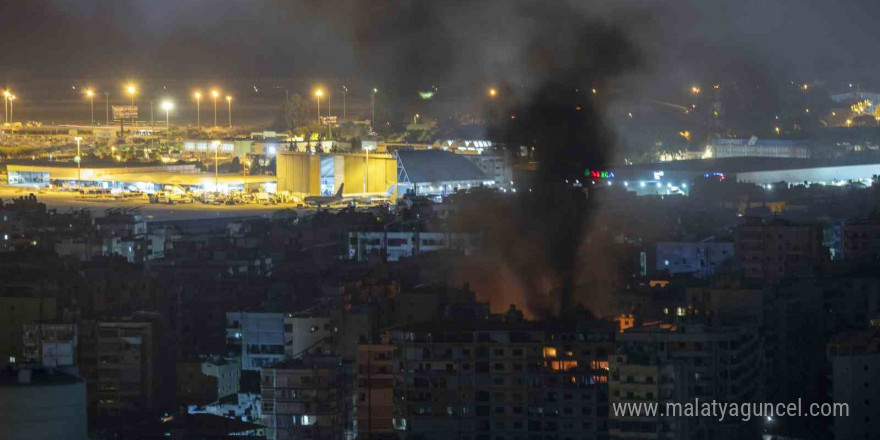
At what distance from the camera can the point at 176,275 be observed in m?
16.3

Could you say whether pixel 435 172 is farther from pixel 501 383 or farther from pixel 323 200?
pixel 501 383

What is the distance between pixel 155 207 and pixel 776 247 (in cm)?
889

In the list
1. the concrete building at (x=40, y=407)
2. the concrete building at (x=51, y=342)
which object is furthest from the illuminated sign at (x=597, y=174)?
the concrete building at (x=40, y=407)

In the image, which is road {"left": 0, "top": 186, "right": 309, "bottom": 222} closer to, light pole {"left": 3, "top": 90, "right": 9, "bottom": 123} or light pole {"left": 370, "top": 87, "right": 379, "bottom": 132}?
light pole {"left": 370, "top": 87, "right": 379, "bottom": 132}

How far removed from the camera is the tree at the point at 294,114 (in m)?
34.8

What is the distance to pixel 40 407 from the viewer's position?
347 inches

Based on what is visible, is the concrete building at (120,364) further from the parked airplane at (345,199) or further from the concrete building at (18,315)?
the parked airplane at (345,199)

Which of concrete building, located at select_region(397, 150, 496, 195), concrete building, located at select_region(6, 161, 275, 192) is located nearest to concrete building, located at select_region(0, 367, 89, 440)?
concrete building, located at select_region(397, 150, 496, 195)

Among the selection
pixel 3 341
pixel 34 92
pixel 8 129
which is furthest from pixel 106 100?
pixel 3 341

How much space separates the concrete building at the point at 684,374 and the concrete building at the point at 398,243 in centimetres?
630

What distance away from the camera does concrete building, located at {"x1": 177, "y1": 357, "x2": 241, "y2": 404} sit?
42.1ft

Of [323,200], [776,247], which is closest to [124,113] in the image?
[323,200]

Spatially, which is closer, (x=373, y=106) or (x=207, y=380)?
(x=207, y=380)

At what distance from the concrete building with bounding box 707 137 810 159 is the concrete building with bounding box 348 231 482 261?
43.9 feet
